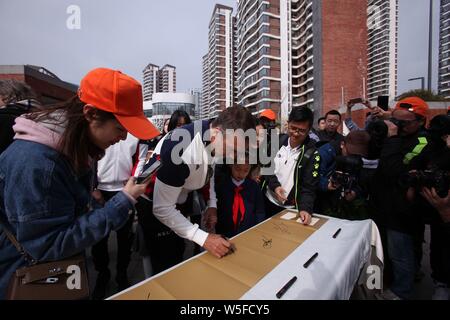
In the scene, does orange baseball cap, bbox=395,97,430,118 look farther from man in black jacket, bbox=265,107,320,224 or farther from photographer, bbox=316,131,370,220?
man in black jacket, bbox=265,107,320,224

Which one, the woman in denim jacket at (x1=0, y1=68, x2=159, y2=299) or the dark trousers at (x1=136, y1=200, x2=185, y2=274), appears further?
the dark trousers at (x1=136, y1=200, x2=185, y2=274)

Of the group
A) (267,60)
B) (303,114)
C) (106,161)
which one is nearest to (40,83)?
(106,161)

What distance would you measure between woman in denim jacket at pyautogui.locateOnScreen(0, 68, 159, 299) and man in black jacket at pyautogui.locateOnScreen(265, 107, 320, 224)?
4.84 ft

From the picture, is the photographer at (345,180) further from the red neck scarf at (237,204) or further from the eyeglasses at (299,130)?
the red neck scarf at (237,204)

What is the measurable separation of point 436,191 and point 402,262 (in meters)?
0.68

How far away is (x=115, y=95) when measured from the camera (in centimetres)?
93

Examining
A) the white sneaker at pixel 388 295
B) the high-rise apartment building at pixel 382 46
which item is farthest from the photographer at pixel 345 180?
the high-rise apartment building at pixel 382 46

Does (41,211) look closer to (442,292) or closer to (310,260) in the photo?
(310,260)

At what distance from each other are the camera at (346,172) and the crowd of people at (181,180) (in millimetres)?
10

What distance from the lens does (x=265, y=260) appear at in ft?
3.94

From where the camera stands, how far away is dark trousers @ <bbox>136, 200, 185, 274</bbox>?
5.14 feet
